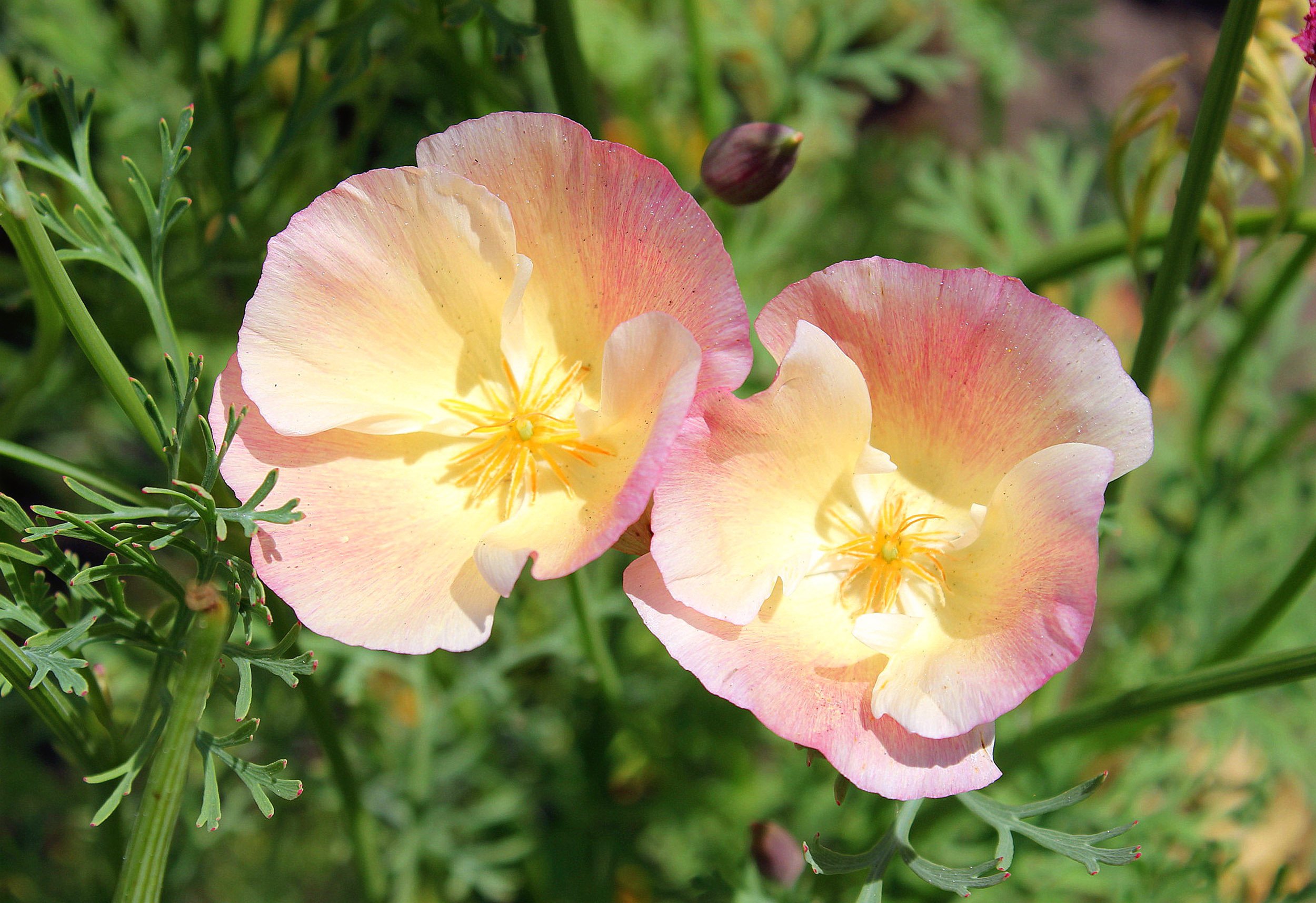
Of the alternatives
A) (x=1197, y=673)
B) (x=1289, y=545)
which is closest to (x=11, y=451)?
(x=1197, y=673)

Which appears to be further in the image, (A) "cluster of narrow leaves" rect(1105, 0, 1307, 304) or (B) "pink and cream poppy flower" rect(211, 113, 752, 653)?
(A) "cluster of narrow leaves" rect(1105, 0, 1307, 304)

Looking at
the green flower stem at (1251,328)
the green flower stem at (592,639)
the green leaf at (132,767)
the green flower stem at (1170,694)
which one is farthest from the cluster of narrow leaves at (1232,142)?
the green leaf at (132,767)

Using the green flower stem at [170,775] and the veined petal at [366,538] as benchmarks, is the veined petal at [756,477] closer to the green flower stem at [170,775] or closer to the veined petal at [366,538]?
the veined petal at [366,538]

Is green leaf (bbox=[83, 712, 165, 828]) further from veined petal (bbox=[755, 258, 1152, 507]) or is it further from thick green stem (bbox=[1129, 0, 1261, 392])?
thick green stem (bbox=[1129, 0, 1261, 392])

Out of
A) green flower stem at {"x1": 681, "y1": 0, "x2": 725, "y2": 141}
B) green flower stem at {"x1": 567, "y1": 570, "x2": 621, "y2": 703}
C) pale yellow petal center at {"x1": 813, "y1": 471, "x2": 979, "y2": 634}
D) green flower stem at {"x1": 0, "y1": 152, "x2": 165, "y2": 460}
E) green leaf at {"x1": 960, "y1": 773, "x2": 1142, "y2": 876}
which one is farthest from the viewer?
green flower stem at {"x1": 681, "y1": 0, "x2": 725, "y2": 141}

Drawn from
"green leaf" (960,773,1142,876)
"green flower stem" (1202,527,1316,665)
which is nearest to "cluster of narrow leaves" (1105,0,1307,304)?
"green flower stem" (1202,527,1316,665)

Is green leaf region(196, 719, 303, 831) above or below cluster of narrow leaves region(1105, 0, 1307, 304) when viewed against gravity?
below
